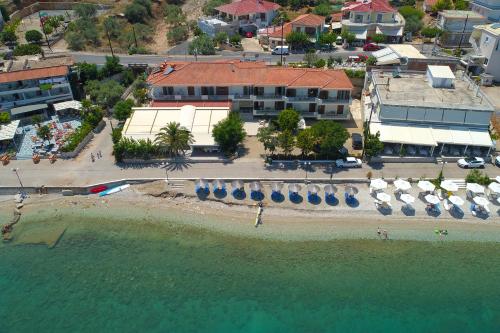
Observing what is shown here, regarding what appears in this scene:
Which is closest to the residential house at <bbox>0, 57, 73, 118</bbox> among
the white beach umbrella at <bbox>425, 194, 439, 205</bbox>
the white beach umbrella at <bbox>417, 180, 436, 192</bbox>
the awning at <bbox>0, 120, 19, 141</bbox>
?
the awning at <bbox>0, 120, 19, 141</bbox>

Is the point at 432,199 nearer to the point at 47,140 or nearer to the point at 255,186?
the point at 255,186

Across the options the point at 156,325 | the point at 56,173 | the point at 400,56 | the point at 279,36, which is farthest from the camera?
the point at 279,36

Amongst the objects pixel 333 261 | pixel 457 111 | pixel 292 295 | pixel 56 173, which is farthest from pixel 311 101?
pixel 56 173

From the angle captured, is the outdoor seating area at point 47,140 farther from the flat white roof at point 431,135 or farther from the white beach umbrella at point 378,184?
the flat white roof at point 431,135

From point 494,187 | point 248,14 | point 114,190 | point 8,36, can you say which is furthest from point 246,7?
point 494,187

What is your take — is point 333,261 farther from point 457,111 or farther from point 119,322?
point 457,111

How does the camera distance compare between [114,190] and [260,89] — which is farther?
[260,89]

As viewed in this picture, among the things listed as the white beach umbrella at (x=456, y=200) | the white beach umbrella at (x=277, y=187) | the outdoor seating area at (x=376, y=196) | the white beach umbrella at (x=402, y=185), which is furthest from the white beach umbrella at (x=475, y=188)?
the white beach umbrella at (x=277, y=187)
